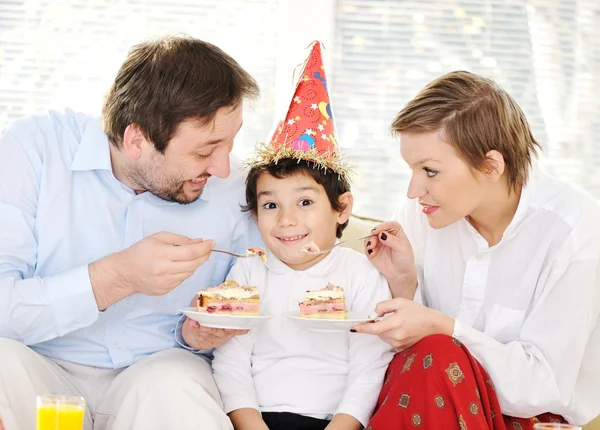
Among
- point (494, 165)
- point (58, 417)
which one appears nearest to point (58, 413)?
point (58, 417)

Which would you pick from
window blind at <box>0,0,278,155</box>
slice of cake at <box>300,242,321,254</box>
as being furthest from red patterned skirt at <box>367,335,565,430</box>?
window blind at <box>0,0,278,155</box>

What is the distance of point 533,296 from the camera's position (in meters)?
2.47

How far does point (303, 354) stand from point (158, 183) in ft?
2.08

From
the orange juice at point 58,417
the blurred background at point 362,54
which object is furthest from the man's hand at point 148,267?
the blurred background at point 362,54

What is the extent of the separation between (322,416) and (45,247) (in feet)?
2.96

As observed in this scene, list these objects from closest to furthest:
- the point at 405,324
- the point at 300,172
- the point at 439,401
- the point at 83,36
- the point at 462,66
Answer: the point at 439,401, the point at 405,324, the point at 300,172, the point at 83,36, the point at 462,66

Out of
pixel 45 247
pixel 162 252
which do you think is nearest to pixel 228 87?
pixel 162 252

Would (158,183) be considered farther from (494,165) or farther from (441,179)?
(494,165)

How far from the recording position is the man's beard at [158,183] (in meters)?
2.48

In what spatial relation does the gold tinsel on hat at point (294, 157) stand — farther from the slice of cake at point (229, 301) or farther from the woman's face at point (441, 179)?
the slice of cake at point (229, 301)

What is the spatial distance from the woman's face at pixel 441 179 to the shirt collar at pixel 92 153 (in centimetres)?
85

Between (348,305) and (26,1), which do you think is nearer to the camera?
(348,305)

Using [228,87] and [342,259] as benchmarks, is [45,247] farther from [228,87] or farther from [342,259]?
[342,259]

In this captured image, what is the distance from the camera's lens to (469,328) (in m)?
2.35
